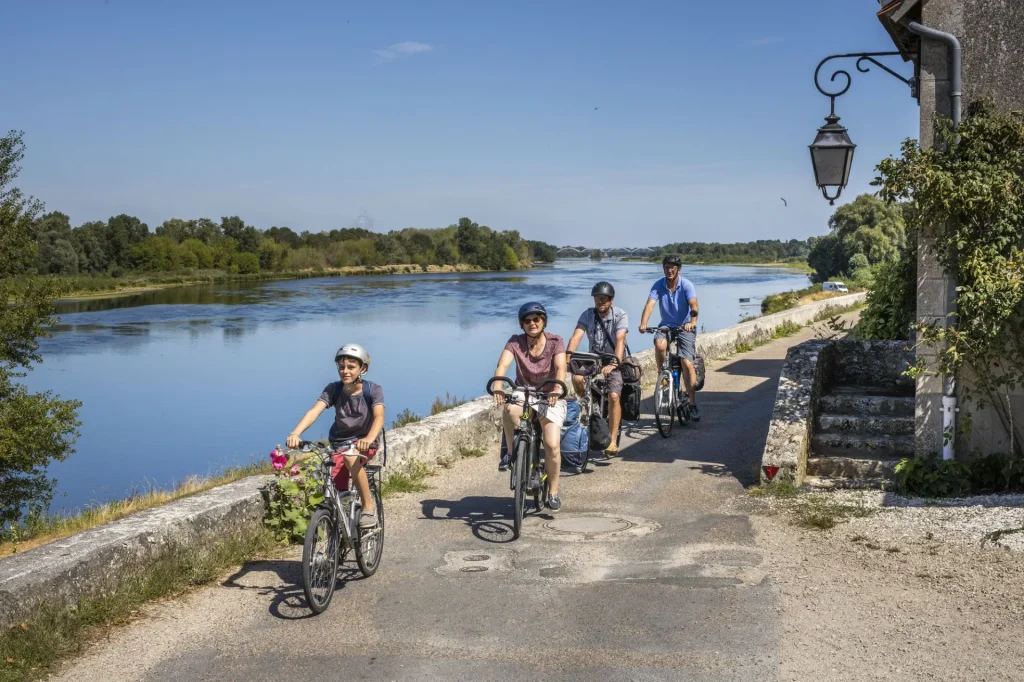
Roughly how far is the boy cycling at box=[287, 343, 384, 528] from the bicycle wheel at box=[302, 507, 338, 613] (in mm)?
431

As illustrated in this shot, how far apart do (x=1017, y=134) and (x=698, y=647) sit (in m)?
5.04

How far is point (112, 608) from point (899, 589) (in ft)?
14.7

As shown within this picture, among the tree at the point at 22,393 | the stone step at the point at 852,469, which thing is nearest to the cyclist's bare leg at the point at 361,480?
the stone step at the point at 852,469

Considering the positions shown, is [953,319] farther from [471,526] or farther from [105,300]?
[105,300]

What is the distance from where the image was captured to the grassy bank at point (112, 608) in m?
4.62

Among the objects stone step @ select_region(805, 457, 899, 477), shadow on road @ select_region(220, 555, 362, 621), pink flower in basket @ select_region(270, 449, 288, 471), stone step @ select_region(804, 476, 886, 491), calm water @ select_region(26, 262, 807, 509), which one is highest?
pink flower in basket @ select_region(270, 449, 288, 471)

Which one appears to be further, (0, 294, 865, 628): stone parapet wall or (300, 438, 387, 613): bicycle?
(300, 438, 387, 613): bicycle

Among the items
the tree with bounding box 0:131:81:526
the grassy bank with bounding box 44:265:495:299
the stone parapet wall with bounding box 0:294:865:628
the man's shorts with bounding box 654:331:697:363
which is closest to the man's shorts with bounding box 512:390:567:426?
the stone parapet wall with bounding box 0:294:865:628

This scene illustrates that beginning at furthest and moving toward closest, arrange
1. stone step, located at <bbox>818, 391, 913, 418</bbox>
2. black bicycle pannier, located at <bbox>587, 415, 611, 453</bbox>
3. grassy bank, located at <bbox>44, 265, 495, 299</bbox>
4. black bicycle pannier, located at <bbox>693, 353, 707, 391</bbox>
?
grassy bank, located at <bbox>44, 265, 495, 299</bbox> < black bicycle pannier, located at <bbox>693, 353, 707, 391</bbox> < black bicycle pannier, located at <bbox>587, 415, 611, 453</bbox> < stone step, located at <bbox>818, 391, 913, 418</bbox>

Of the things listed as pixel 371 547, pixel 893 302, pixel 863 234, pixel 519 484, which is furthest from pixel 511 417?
pixel 863 234

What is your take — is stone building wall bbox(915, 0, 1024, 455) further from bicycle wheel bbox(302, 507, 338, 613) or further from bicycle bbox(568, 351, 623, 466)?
bicycle wheel bbox(302, 507, 338, 613)

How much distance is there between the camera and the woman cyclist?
7.22 metres

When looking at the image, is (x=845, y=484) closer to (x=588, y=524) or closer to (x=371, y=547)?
(x=588, y=524)

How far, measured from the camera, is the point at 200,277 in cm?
11350
